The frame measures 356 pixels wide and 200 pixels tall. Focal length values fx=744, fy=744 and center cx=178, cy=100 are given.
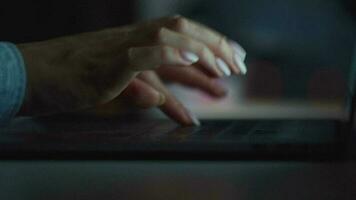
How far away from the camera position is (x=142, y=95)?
47 cm

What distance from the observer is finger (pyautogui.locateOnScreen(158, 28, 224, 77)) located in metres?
0.39

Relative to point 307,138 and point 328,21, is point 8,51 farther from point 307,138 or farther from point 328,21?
point 328,21

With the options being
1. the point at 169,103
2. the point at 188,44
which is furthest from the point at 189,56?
the point at 169,103

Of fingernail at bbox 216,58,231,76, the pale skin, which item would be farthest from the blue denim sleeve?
fingernail at bbox 216,58,231,76

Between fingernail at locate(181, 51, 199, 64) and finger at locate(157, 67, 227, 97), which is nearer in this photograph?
fingernail at locate(181, 51, 199, 64)

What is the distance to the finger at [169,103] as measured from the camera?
0.52m

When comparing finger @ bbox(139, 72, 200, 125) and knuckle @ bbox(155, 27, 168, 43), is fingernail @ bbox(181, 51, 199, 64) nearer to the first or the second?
knuckle @ bbox(155, 27, 168, 43)

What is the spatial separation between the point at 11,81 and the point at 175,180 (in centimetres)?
11

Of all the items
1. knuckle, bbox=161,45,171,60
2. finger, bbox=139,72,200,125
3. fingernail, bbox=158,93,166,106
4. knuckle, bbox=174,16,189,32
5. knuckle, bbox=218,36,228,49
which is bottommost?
finger, bbox=139,72,200,125

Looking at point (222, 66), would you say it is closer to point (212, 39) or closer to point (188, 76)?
point (212, 39)

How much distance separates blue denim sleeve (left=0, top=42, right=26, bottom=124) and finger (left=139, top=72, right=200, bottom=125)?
0.11m

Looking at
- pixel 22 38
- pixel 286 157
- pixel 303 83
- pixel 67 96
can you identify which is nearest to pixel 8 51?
pixel 67 96

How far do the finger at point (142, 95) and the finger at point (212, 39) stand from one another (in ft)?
0.20

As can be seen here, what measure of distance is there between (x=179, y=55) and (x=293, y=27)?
1.39 feet
